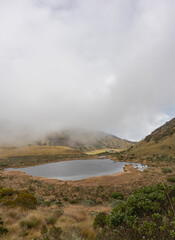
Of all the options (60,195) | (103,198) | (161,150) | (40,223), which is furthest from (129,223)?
(161,150)

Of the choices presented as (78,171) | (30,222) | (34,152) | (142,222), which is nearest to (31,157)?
(34,152)

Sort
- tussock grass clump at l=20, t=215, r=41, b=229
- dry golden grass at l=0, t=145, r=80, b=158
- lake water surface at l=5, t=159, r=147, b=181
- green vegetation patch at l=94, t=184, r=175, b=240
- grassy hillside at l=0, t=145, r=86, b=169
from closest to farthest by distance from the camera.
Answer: green vegetation patch at l=94, t=184, r=175, b=240 < tussock grass clump at l=20, t=215, r=41, b=229 < lake water surface at l=5, t=159, r=147, b=181 < grassy hillside at l=0, t=145, r=86, b=169 < dry golden grass at l=0, t=145, r=80, b=158

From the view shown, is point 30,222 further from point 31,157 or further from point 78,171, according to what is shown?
point 31,157

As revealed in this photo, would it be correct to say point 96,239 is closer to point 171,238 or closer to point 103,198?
point 171,238

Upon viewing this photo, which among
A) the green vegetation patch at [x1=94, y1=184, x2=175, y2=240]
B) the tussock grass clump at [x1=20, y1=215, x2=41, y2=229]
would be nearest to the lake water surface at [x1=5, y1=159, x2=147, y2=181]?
the tussock grass clump at [x1=20, y1=215, x2=41, y2=229]

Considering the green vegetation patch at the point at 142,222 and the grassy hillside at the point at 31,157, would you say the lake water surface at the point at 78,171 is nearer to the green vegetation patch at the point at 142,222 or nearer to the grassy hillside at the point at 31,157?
the grassy hillside at the point at 31,157

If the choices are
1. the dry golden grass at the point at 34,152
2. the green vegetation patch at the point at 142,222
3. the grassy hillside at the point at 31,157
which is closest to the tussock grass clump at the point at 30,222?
the green vegetation patch at the point at 142,222

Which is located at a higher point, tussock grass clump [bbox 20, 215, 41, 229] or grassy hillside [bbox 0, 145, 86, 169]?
tussock grass clump [bbox 20, 215, 41, 229]

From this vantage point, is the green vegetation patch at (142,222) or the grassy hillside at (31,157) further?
the grassy hillside at (31,157)

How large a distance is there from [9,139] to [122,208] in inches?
7892

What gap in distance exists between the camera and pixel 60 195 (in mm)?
17688

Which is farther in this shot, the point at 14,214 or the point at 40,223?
the point at 14,214

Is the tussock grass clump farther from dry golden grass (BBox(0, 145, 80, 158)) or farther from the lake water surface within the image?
dry golden grass (BBox(0, 145, 80, 158))

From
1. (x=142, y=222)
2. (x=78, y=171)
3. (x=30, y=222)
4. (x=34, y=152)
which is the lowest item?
(x=78, y=171)
